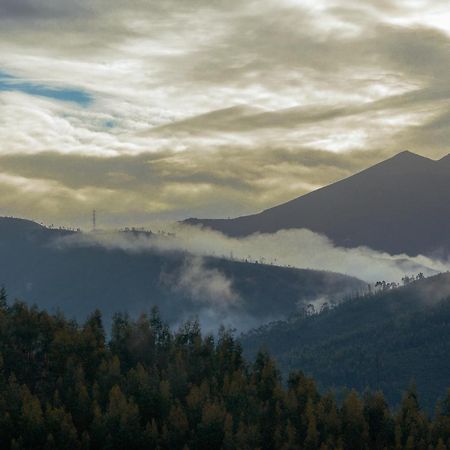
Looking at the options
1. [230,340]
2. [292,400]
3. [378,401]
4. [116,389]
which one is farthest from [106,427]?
[230,340]

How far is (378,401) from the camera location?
523 ft

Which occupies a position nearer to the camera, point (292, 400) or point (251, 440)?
point (251, 440)

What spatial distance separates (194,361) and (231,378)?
414 inches

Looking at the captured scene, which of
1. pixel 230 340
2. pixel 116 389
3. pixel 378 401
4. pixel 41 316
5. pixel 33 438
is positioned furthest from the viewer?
pixel 230 340

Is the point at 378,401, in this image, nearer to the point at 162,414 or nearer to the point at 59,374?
the point at 162,414

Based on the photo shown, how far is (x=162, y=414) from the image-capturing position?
14625 centimetres

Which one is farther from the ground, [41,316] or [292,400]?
[41,316]

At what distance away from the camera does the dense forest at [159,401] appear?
134 m

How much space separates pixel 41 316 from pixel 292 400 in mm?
55317

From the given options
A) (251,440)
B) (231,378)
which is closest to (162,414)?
(251,440)

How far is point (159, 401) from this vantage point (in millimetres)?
147125

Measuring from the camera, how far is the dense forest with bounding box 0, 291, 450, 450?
13362cm

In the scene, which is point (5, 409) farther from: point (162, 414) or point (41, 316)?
point (41, 316)

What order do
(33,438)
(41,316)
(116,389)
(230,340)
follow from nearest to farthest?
(33,438) < (116,389) < (41,316) < (230,340)
